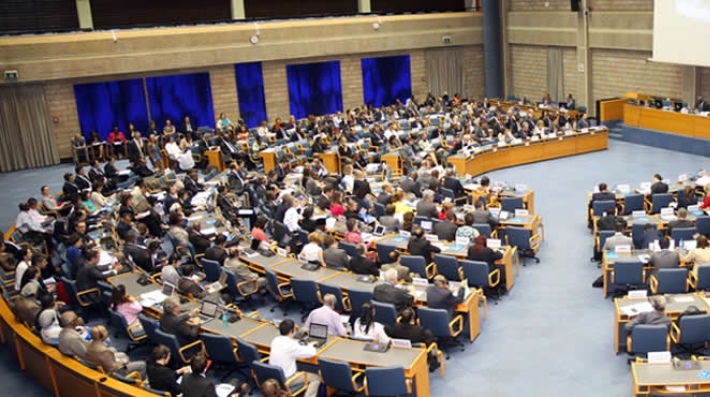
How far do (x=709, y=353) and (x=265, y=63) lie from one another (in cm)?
2121

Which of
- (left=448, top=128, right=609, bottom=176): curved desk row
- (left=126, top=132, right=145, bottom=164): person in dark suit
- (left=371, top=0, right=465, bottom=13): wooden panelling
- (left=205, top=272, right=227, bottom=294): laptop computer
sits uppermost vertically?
(left=371, top=0, right=465, bottom=13): wooden panelling

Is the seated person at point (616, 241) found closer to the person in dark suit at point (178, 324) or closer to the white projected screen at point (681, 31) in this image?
the person in dark suit at point (178, 324)

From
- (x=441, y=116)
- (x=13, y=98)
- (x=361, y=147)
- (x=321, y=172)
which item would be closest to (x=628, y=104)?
(x=441, y=116)

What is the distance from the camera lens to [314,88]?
95.1 ft

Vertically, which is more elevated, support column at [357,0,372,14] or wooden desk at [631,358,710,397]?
support column at [357,0,372,14]

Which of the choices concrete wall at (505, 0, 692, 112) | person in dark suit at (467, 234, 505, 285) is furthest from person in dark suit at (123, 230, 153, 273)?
concrete wall at (505, 0, 692, 112)

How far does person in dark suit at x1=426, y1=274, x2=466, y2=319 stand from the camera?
9898 mm

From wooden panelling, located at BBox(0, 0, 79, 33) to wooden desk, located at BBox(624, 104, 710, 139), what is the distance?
1935 cm

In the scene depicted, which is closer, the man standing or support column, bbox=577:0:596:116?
the man standing

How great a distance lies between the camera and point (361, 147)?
21266 mm

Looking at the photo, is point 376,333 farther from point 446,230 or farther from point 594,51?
point 594,51

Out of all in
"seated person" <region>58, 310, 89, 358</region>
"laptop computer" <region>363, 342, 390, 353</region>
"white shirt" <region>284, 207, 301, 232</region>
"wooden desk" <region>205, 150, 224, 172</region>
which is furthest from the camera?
"wooden desk" <region>205, 150, 224, 172</region>

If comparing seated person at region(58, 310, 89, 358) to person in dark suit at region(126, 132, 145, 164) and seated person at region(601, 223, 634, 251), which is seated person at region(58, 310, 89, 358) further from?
person in dark suit at region(126, 132, 145, 164)

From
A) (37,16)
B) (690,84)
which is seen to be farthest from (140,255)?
(690,84)
